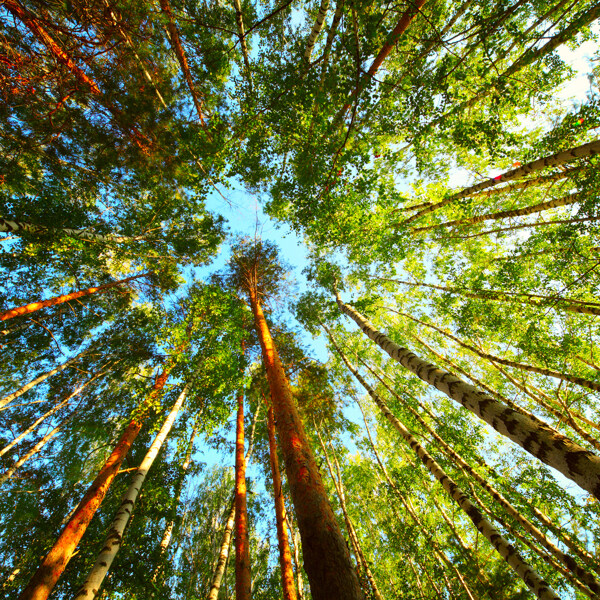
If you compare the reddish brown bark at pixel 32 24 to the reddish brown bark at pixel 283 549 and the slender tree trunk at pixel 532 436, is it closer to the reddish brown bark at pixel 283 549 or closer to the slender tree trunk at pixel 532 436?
the slender tree trunk at pixel 532 436

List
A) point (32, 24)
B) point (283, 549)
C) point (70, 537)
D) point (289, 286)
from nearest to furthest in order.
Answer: point (32, 24) < point (70, 537) < point (283, 549) < point (289, 286)

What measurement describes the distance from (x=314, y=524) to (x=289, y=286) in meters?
10.9

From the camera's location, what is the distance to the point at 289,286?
12.9 meters

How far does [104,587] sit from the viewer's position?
557 cm

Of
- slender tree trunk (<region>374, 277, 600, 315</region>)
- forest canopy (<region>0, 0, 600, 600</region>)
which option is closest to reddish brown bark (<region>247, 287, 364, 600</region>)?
forest canopy (<region>0, 0, 600, 600</region>)

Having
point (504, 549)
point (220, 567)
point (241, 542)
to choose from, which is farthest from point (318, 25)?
point (220, 567)

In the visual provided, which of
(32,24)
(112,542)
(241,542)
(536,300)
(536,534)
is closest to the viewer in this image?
(32,24)

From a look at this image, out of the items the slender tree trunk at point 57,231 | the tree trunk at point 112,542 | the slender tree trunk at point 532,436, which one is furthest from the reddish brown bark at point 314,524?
the slender tree trunk at point 57,231

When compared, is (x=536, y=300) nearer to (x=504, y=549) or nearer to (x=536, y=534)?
(x=536, y=534)

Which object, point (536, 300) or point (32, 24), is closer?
point (32, 24)

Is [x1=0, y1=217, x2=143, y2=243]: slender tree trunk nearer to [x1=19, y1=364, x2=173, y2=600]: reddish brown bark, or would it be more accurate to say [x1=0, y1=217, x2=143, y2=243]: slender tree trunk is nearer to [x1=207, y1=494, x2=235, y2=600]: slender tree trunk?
[x1=19, y1=364, x2=173, y2=600]: reddish brown bark

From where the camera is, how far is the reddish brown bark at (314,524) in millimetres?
2082

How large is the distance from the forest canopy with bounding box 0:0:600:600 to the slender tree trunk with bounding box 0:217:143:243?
4.8 inches

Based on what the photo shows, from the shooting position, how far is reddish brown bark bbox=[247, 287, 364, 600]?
2082 mm
